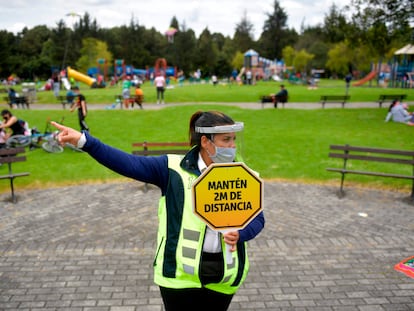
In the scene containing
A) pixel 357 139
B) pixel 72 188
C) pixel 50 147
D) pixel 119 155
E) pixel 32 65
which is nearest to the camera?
pixel 119 155

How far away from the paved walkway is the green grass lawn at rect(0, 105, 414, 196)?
1.12 meters

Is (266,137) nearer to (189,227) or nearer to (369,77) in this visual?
(189,227)

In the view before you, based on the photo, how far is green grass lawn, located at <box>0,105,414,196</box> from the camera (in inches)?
368

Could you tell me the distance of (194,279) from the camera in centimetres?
242

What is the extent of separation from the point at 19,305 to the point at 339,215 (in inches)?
215

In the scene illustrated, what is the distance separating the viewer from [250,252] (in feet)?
18.3

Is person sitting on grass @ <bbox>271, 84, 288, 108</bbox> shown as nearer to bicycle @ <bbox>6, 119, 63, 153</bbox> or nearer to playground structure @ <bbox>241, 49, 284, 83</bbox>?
bicycle @ <bbox>6, 119, 63, 153</bbox>

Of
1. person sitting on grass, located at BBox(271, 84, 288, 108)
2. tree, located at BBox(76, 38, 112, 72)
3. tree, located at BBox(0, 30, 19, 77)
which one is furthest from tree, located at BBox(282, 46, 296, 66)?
→ tree, located at BBox(0, 30, 19, 77)

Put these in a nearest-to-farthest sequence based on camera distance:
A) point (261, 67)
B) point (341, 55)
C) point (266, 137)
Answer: point (266, 137)
point (341, 55)
point (261, 67)

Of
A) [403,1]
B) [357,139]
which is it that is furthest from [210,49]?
[357,139]

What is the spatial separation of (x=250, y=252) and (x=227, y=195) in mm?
3771

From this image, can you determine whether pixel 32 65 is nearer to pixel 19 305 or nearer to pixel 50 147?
pixel 50 147

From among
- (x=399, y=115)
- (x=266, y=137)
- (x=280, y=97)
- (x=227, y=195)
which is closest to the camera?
(x=227, y=195)

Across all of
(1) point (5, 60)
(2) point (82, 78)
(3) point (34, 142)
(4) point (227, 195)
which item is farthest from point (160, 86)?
(1) point (5, 60)
